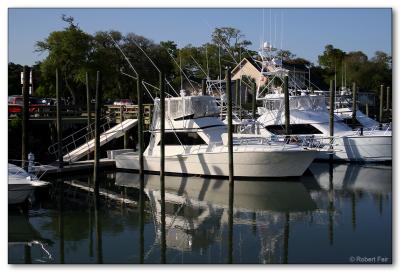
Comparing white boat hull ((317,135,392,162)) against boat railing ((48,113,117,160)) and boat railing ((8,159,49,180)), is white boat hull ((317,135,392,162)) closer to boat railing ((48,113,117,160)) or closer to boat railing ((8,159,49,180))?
boat railing ((48,113,117,160))

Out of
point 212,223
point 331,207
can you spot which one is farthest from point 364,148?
point 212,223

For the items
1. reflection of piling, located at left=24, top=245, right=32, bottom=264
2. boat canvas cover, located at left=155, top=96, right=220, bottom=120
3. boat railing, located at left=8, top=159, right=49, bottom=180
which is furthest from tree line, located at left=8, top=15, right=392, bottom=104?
reflection of piling, located at left=24, top=245, right=32, bottom=264

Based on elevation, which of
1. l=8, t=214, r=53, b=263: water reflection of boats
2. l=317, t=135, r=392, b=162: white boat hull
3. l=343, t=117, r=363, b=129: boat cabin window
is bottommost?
l=8, t=214, r=53, b=263: water reflection of boats

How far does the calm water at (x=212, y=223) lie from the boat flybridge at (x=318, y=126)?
3.46 metres

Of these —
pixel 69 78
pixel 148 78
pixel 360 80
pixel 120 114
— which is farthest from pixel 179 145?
pixel 360 80

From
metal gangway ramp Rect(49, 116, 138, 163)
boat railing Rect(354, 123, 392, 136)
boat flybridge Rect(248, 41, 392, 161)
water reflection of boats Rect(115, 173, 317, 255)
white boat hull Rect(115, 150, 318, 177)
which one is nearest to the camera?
Result: water reflection of boats Rect(115, 173, 317, 255)

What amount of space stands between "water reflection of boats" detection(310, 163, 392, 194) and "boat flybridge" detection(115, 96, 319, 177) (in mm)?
1441

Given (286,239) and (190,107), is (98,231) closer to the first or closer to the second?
(286,239)

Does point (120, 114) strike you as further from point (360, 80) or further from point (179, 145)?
point (360, 80)

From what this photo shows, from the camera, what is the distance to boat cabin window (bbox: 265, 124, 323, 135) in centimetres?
2488

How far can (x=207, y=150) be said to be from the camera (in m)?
19.9

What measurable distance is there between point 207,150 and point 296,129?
6905mm

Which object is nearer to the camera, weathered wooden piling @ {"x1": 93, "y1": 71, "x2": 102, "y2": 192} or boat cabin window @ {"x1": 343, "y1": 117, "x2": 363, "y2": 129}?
weathered wooden piling @ {"x1": 93, "y1": 71, "x2": 102, "y2": 192}

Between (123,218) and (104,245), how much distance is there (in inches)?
105
